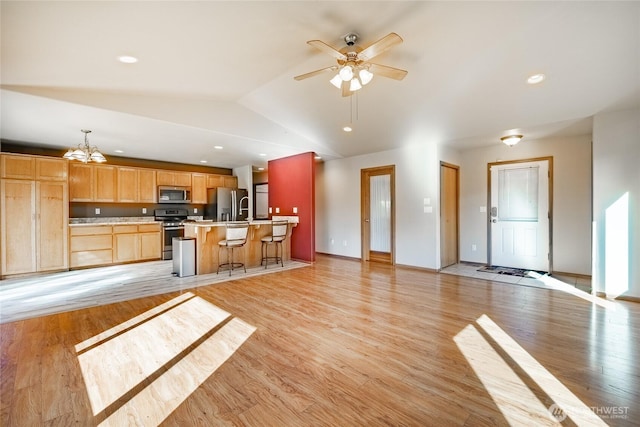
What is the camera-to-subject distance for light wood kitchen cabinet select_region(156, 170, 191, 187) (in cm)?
707

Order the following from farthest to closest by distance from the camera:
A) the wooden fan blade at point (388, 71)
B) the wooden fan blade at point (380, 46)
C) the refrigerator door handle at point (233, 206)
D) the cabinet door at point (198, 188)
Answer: the refrigerator door handle at point (233, 206), the cabinet door at point (198, 188), the wooden fan blade at point (388, 71), the wooden fan blade at point (380, 46)

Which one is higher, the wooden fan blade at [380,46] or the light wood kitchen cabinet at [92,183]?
the wooden fan blade at [380,46]

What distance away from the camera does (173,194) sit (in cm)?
726

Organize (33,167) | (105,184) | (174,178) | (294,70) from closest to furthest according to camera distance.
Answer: (294,70) → (33,167) → (105,184) → (174,178)

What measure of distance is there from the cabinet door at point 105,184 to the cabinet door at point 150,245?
110 centimetres

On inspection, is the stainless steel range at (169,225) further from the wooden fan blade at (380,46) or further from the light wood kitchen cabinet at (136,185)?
the wooden fan blade at (380,46)

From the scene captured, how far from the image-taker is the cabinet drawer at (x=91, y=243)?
5.59 meters

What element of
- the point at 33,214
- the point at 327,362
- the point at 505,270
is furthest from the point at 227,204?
the point at 505,270

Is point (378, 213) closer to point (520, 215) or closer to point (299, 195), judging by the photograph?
point (299, 195)

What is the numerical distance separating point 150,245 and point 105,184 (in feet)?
5.44

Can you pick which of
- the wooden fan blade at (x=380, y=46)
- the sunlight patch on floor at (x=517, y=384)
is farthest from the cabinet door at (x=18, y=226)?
the sunlight patch on floor at (x=517, y=384)

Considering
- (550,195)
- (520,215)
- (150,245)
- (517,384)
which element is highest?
(550,195)

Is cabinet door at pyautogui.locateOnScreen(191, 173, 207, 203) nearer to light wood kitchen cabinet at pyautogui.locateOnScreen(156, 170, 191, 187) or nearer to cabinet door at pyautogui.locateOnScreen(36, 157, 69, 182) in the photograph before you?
light wood kitchen cabinet at pyautogui.locateOnScreen(156, 170, 191, 187)

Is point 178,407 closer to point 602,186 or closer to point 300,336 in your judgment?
point 300,336
